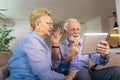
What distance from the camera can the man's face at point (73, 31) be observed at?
1.88 metres

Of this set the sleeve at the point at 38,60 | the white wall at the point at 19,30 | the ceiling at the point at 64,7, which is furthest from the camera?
the white wall at the point at 19,30

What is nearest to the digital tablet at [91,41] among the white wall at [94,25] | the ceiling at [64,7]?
the ceiling at [64,7]

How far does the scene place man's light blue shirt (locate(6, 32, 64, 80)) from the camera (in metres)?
1.19

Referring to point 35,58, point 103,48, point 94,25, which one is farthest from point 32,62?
point 94,25

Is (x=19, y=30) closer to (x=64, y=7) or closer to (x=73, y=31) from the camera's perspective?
(x=64, y=7)

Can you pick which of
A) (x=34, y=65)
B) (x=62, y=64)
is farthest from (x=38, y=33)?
(x=62, y=64)

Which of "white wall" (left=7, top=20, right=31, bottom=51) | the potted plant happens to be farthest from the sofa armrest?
"white wall" (left=7, top=20, right=31, bottom=51)

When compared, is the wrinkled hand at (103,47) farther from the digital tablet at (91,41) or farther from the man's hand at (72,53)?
the man's hand at (72,53)

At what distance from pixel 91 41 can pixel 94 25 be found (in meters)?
5.32

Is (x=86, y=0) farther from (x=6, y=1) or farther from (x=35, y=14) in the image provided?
(x=35, y=14)

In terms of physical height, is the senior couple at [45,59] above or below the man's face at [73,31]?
below

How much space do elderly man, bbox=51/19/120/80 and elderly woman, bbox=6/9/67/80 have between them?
0.28 m

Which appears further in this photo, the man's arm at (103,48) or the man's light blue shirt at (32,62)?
the man's arm at (103,48)

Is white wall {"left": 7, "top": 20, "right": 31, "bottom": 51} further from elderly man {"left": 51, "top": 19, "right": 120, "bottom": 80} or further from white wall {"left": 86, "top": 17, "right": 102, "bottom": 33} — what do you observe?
elderly man {"left": 51, "top": 19, "right": 120, "bottom": 80}
